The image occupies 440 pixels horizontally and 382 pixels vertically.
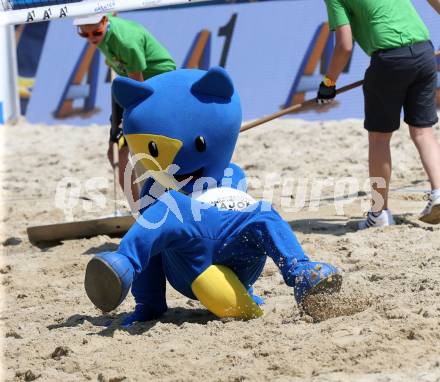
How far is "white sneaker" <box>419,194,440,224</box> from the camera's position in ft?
16.9

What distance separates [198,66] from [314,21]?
4.74 feet

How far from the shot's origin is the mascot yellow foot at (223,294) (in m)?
3.71

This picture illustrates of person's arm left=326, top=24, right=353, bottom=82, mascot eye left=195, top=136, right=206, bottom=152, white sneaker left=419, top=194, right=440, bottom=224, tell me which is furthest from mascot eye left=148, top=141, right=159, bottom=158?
white sneaker left=419, top=194, right=440, bottom=224

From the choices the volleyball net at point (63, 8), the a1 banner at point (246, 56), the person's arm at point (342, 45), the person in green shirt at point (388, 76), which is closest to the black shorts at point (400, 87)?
the person in green shirt at point (388, 76)

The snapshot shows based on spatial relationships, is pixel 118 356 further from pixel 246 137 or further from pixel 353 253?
pixel 246 137

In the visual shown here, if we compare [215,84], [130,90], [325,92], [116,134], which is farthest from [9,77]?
[215,84]

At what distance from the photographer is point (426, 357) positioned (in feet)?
9.46

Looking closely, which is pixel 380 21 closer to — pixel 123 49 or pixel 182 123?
pixel 123 49

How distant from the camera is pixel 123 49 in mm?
5883

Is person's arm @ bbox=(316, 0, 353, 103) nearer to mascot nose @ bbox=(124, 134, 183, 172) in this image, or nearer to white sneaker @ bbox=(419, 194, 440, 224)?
white sneaker @ bbox=(419, 194, 440, 224)

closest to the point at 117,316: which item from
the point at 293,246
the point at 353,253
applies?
the point at 293,246

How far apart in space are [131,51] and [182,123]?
2.26 metres

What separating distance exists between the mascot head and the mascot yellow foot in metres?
0.39

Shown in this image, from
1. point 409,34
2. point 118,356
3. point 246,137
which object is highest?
point 409,34
